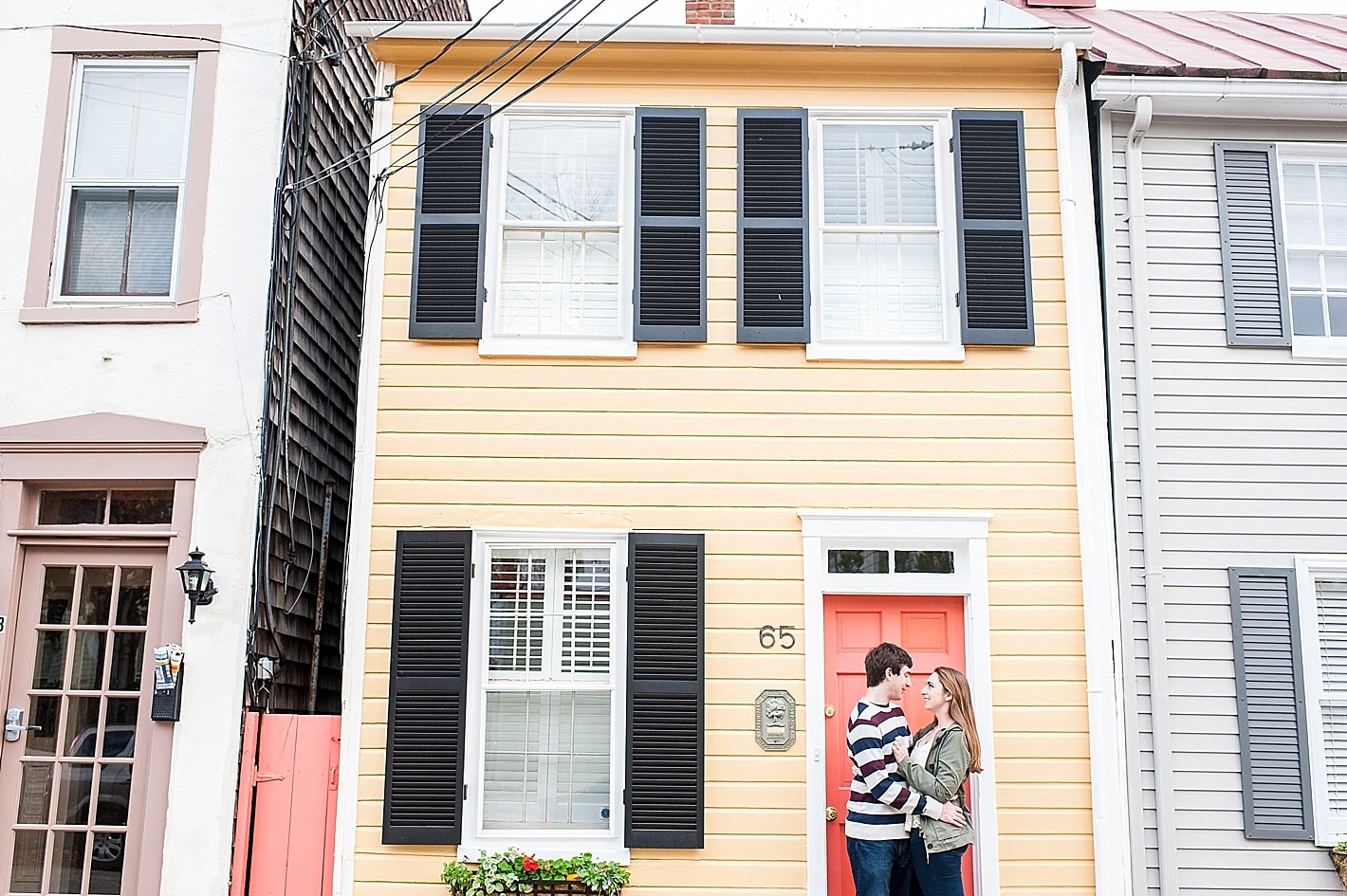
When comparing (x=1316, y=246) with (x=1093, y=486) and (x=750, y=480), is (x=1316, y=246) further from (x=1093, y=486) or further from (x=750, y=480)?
(x=750, y=480)

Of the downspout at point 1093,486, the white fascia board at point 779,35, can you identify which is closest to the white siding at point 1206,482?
the downspout at point 1093,486

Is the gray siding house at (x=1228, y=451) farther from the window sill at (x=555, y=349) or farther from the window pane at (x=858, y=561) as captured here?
the window sill at (x=555, y=349)

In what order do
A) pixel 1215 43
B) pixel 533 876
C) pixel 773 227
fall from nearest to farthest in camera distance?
pixel 533 876, pixel 773 227, pixel 1215 43

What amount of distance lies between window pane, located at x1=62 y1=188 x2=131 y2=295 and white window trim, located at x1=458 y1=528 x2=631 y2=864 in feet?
9.10

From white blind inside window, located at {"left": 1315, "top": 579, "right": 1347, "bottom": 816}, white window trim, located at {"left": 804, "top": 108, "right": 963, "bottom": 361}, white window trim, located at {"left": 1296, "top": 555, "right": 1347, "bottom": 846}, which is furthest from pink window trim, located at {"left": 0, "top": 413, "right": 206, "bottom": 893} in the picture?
white blind inside window, located at {"left": 1315, "top": 579, "right": 1347, "bottom": 816}

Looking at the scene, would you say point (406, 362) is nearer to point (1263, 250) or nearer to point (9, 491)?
point (9, 491)

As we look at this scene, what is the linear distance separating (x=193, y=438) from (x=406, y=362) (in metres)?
1.31

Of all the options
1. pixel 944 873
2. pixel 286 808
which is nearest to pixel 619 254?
pixel 286 808

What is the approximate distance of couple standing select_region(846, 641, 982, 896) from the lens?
609 cm

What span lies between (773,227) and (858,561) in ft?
7.04

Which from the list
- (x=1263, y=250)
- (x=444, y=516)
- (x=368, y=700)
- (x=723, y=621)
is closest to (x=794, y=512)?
(x=723, y=621)

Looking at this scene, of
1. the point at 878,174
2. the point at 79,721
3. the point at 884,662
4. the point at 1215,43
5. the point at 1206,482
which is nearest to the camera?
the point at 884,662

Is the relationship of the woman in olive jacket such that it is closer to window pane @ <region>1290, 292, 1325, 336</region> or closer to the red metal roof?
window pane @ <region>1290, 292, 1325, 336</region>

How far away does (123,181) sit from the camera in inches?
291
